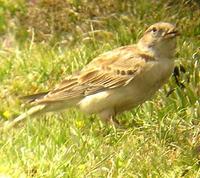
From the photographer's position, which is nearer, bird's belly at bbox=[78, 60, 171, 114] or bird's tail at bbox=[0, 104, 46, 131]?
bird's belly at bbox=[78, 60, 171, 114]

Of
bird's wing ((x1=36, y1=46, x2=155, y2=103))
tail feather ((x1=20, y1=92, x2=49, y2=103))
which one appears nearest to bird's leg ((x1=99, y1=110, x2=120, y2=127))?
bird's wing ((x1=36, y1=46, x2=155, y2=103))

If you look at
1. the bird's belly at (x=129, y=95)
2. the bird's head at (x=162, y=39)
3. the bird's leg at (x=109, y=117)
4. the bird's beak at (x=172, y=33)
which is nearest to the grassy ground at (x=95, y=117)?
the bird's leg at (x=109, y=117)

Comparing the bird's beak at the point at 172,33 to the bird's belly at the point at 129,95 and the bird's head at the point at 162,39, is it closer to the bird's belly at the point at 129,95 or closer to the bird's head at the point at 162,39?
the bird's head at the point at 162,39

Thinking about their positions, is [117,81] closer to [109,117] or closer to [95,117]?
[109,117]

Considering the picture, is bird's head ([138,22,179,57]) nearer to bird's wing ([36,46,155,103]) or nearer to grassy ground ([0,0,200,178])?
bird's wing ([36,46,155,103])

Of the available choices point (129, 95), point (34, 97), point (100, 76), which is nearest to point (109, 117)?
point (129, 95)
